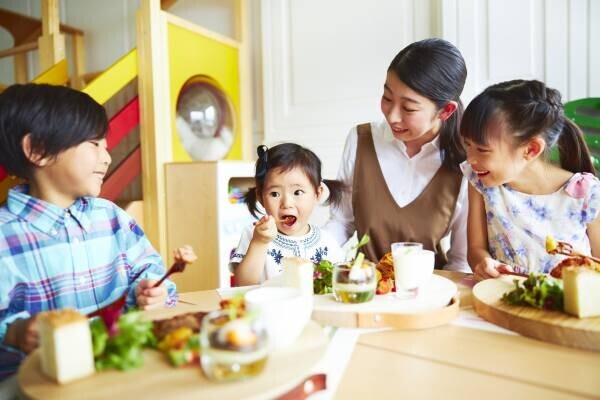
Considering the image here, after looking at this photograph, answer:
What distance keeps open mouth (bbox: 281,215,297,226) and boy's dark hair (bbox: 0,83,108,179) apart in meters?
0.60

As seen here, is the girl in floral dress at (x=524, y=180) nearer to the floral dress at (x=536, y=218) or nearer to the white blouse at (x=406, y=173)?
the floral dress at (x=536, y=218)

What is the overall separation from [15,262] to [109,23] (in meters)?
2.94

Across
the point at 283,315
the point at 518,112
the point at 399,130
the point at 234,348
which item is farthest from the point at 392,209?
the point at 234,348

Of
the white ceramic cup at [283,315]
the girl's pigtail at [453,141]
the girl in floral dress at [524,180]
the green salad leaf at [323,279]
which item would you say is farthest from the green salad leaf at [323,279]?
the girl's pigtail at [453,141]

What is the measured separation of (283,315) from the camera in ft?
2.13

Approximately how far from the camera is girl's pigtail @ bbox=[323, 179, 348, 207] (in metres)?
1.70

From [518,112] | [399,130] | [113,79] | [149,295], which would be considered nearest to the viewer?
[149,295]

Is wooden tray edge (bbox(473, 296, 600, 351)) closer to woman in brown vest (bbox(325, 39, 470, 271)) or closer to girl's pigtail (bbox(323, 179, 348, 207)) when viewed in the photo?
woman in brown vest (bbox(325, 39, 470, 271))

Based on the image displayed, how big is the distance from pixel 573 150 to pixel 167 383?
52.0 inches

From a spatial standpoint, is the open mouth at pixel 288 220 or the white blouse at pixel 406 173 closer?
the open mouth at pixel 288 220

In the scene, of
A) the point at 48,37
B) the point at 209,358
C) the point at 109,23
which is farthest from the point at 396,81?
the point at 109,23

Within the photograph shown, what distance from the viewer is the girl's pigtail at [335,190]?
1702 millimetres

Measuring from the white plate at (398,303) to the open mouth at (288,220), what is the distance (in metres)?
0.47

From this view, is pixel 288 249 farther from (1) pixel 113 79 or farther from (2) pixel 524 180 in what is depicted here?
(1) pixel 113 79
